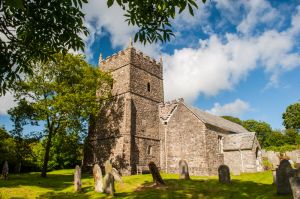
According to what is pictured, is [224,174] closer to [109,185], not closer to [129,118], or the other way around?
[109,185]

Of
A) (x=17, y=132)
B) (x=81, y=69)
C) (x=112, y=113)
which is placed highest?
(x=81, y=69)

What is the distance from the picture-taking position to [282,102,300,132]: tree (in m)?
68.1

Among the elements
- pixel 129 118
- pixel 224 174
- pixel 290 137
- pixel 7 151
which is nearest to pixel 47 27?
pixel 224 174

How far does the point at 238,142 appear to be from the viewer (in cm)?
2853

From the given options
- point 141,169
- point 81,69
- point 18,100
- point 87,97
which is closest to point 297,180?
point 141,169

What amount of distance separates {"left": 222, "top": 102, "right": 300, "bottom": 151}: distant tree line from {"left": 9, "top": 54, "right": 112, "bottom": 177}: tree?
4569cm

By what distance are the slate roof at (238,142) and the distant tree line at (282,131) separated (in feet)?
106

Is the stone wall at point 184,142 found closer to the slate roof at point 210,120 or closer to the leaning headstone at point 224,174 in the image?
the slate roof at point 210,120

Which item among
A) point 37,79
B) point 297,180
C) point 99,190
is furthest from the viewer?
point 37,79

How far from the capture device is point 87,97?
2588 centimetres

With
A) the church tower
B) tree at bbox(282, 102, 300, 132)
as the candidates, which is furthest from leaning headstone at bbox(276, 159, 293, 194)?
tree at bbox(282, 102, 300, 132)

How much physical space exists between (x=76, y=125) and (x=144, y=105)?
7.80 meters

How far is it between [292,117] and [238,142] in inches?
1969

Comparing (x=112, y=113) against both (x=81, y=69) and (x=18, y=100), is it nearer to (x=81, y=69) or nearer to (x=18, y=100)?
(x=81, y=69)
